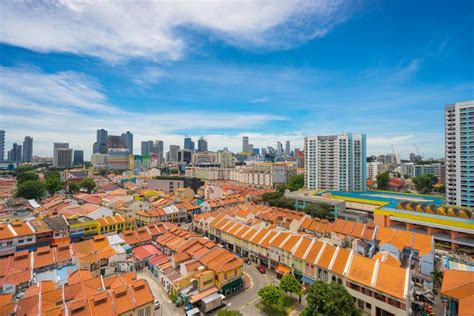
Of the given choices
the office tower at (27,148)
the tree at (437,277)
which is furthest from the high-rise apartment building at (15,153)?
the tree at (437,277)

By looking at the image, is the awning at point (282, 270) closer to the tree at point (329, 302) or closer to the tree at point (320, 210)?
the tree at point (329, 302)

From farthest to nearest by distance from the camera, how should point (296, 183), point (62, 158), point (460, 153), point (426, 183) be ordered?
point (62, 158) < point (296, 183) < point (426, 183) < point (460, 153)

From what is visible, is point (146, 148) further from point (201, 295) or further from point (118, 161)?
point (201, 295)

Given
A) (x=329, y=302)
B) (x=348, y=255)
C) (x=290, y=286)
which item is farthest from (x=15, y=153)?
(x=329, y=302)

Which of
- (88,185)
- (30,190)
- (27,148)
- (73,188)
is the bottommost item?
(73,188)

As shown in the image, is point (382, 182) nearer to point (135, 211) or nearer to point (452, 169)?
point (452, 169)
